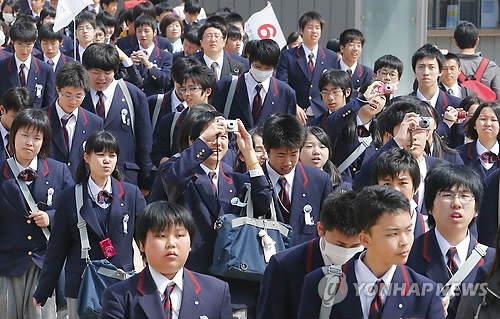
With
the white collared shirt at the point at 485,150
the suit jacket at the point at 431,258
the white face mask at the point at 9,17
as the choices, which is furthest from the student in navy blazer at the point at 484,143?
the white face mask at the point at 9,17

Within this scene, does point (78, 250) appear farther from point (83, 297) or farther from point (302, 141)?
point (302, 141)

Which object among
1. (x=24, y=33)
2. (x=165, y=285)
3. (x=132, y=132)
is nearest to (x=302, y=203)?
(x=165, y=285)

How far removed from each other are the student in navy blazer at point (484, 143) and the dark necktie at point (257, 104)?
2081mm

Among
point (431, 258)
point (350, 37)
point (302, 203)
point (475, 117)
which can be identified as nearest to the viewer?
point (431, 258)

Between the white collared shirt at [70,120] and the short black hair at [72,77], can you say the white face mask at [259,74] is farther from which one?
the white collared shirt at [70,120]

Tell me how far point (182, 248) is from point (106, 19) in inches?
387

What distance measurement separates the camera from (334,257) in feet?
17.5

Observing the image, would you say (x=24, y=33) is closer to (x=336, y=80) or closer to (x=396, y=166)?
(x=336, y=80)

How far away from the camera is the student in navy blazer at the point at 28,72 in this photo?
1083 centimetres

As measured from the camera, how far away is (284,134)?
657 cm

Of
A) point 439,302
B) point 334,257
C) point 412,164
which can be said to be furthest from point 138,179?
point 439,302

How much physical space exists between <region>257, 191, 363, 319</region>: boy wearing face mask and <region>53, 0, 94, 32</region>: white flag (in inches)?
283

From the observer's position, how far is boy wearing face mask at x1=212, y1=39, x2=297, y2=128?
9.67 meters

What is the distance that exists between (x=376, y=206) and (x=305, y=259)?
27.1 inches
